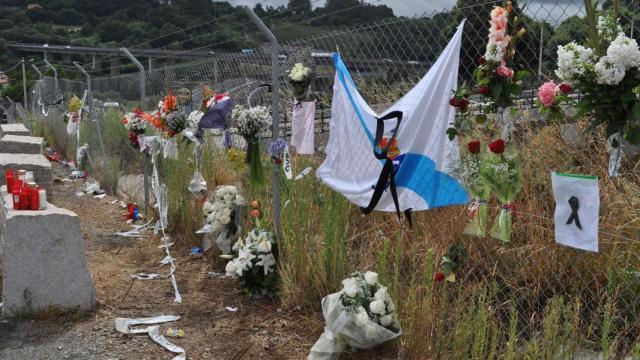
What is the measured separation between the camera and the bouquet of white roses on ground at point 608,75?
7.31ft

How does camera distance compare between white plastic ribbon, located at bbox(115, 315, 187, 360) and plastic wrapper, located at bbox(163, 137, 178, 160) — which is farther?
plastic wrapper, located at bbox(163, 137, 178, 160)

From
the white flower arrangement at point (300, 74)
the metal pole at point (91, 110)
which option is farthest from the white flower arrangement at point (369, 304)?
the metal pole at point (91, 110)

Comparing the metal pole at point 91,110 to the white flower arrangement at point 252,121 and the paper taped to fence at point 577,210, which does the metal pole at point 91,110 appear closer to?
the white flower arrangement at point 252,121

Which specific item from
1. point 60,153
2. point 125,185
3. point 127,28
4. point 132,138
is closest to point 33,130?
point 60,153

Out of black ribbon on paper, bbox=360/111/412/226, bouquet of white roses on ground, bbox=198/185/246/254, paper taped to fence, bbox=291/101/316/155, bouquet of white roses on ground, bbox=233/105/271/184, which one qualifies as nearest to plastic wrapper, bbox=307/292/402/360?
black ribbon on paper, bbox=360/111/412/226

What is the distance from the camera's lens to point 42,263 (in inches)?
170

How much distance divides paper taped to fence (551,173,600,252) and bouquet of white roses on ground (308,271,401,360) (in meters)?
1.08

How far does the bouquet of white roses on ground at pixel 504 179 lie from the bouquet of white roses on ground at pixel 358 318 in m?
0.79

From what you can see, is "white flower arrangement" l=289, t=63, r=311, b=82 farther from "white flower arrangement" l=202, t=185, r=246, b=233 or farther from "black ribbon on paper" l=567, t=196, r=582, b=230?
"black ribbon on paper" l=567, t=196, r=582, b=230

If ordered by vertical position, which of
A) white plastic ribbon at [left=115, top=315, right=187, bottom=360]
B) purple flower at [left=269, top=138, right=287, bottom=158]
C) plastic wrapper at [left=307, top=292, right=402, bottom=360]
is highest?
purple flower at [left=269, top=138, right=287, bottom=158]

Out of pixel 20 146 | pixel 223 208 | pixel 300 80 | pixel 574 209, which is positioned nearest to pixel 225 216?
pixel 223 208

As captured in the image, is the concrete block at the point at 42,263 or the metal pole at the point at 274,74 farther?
the metal pole at the point at 274,74

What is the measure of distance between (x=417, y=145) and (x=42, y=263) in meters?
2.75

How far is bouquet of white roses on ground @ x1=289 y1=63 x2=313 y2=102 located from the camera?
450 cm
